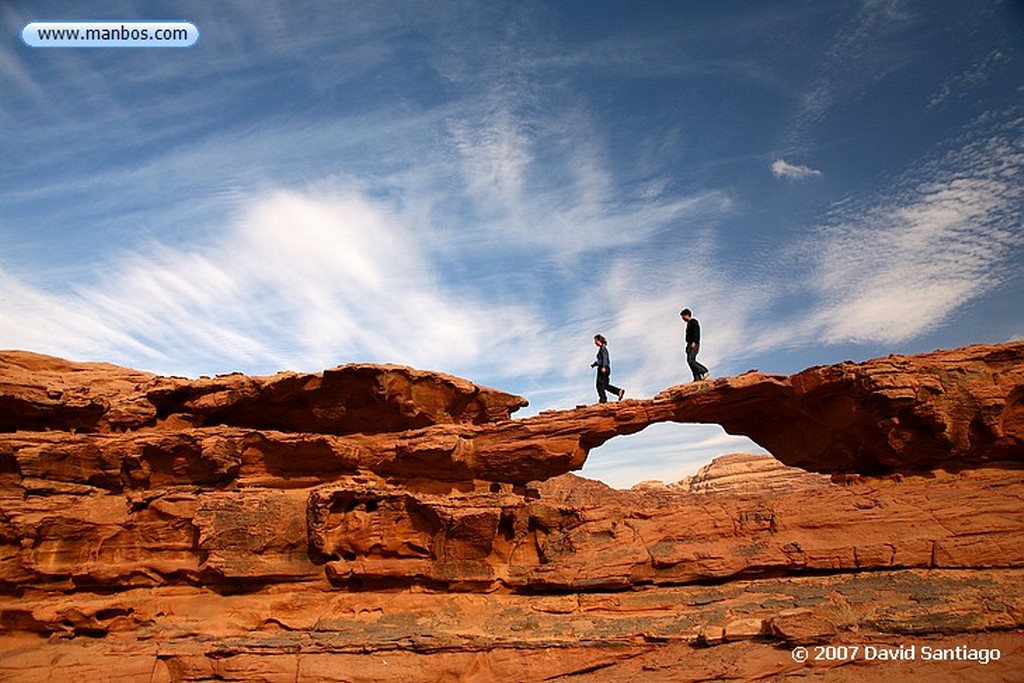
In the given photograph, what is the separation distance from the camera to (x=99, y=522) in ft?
50.7

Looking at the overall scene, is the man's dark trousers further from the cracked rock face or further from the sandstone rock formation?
the sandstone rock formation

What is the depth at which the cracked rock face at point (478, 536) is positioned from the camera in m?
13.1

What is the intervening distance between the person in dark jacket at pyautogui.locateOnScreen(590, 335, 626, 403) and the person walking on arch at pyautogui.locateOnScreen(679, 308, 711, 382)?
2.20 meters

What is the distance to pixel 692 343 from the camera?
18.0 m

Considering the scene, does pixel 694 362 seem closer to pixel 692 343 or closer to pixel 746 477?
pixel 692 343

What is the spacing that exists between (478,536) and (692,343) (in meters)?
8.48

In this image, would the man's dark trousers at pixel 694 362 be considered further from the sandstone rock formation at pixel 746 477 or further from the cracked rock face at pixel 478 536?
the sandstone rock formation at pixel 746 477

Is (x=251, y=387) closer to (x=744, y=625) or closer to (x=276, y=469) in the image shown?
(x=276, y=469)

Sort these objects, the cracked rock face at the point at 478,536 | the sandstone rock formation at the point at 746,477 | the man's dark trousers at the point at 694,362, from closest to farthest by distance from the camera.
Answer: the cracked rock face at the point at 478,536 → the man's dark trousers at the point at 694,362 → the sandstone rock formation at the point at 746,477

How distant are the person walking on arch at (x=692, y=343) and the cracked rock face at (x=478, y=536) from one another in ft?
3.99

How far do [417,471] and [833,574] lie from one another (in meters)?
11.2

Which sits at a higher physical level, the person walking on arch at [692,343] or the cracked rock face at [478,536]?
the person walking on arch at [692,343]

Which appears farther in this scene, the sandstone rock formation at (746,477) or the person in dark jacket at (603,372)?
the sandstone rock formation at (746,477)

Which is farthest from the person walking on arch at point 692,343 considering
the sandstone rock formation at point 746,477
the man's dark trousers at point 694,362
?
the sandstone rock formation at point 746,477
